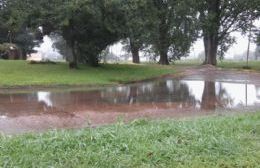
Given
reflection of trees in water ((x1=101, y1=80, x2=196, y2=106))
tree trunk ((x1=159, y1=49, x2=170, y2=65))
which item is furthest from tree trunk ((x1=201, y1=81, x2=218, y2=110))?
tree trunk ((x1=159, y1=49, x2=170, y2=65))

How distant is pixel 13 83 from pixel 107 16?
6.39 metres

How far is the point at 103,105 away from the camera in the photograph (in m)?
13.1

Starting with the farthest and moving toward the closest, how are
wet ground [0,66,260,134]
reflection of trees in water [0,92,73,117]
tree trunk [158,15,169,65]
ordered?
tree trunk [158,15,169,65], reflection of trees in water [0,92,73,117], wet ground [0,66,260,134]

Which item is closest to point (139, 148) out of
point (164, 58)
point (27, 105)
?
point (27, 105)

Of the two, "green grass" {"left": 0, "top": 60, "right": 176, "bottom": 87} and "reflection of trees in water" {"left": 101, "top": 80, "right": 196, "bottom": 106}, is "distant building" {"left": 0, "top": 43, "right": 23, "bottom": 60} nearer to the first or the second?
"green grass" {"left": 0, "top": 60, "right": 176, "bottom": 87}

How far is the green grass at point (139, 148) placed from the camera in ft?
17.1

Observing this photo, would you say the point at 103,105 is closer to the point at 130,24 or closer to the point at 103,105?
the point at 103,105

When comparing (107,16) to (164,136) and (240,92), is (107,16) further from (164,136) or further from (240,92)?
(164,136)

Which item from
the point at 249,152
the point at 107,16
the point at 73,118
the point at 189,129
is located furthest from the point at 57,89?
the point at 249,152

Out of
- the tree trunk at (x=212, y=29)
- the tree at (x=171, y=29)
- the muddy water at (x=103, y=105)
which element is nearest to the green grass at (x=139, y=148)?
the muddy water at (x=103, y=105)

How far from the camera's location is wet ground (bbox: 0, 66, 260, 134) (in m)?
10.0

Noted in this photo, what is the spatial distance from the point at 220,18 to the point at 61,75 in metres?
19.9

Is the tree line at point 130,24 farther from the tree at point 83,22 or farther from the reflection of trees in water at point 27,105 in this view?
the reflection of trees in water at point 27,105

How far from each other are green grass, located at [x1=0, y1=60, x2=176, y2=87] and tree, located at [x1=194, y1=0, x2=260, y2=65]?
10.0 m
